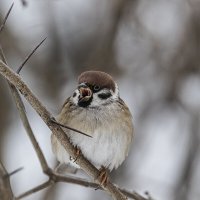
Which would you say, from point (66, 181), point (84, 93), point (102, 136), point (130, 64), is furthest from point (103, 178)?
point (130, 64)

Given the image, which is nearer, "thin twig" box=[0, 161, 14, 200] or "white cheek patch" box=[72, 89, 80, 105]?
"thin twig" box=[0, 161, 14, 200]

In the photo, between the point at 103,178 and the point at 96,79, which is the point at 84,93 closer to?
the point at 96,79

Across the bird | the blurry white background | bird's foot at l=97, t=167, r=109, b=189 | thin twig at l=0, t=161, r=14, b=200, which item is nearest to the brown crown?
the bird

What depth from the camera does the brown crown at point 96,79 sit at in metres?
2.80

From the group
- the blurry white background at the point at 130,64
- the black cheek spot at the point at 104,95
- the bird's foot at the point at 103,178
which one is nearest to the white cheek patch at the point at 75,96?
the black cheek spot at the point at 104,95

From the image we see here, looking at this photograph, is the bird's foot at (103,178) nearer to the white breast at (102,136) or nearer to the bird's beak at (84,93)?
the white breast at (102,136)

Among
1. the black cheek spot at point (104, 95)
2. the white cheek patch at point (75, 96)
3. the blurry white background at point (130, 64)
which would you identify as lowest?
the blurry white background at point (130, 64)

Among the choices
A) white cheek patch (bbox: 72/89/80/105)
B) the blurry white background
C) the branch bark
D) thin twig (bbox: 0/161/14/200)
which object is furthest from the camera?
the blurry white background

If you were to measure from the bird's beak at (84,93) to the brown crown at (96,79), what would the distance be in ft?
0.10

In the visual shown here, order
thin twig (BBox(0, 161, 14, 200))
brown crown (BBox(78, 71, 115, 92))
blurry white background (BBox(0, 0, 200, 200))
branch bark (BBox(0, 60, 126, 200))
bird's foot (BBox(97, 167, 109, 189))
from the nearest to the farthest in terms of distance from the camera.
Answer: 1. branch bark (BBox(0, 60, 126, 200))
2. thin twig (BBox(0, 161, 14, 200))
3. bird's foot (BBox(97, 167, 109, 189))
4. brown crown (BBox(78, 71, 115, 92))
5. blurry white background (BBox(0, 0, 200, 200))

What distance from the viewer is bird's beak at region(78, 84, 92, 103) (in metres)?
2.81

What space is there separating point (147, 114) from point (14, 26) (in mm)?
1457

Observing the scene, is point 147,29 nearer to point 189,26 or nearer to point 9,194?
point 189,26

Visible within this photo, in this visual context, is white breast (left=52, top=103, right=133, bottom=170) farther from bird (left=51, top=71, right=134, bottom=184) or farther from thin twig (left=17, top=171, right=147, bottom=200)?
thin twig (left=17, top=171, right=147, bottom=200)
